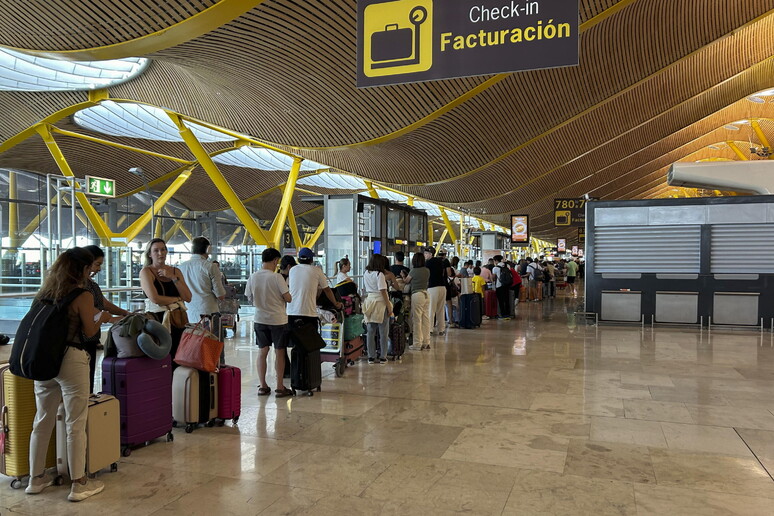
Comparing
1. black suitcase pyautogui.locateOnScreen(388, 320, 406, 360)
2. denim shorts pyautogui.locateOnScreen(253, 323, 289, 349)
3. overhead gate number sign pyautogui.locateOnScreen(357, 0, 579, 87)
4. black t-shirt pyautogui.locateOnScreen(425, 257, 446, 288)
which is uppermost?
overhead gate number sign pyautogui.locateOnScreen(357, 0, 579, 87)

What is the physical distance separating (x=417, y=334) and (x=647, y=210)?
7077mm

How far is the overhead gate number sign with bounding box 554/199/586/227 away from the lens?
85.9 feet

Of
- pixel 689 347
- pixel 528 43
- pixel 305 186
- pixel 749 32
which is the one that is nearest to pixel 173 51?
pixel 528 43

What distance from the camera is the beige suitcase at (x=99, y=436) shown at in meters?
4.12

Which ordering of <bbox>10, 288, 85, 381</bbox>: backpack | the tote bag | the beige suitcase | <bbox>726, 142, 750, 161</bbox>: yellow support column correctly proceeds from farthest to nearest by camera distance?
1. <bbox>726, 142, 750, 161</bbox>: yellow support column
2. the tote bag
3. the beige suitcase
4. <bbox>10, 288, 85, 381</bbox>: backpack

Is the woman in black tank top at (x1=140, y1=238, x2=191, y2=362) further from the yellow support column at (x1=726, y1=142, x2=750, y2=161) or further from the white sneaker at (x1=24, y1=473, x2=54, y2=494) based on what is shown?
the yellow support column at (x1=726, y1=142, x2=750, y2=161)

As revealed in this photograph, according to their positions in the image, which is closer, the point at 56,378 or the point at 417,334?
the point at 56,378

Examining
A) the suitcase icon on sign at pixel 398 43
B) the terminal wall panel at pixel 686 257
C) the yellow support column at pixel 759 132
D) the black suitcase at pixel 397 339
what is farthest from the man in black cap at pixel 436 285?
the yellow support column at pixel 759 132

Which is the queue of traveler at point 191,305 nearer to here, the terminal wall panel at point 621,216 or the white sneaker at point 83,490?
the white sneaker at point 83,490

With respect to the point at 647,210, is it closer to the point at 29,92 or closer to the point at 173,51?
the point at 173,51

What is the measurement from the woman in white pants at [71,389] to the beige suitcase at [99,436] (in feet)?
0.33

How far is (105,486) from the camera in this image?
13.6 feet

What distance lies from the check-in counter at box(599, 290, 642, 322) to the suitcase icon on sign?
10.7m

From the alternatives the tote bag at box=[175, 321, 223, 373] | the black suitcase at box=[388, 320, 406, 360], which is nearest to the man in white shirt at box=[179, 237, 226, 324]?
the tote bag at box=[175, 321, 223, 373]
